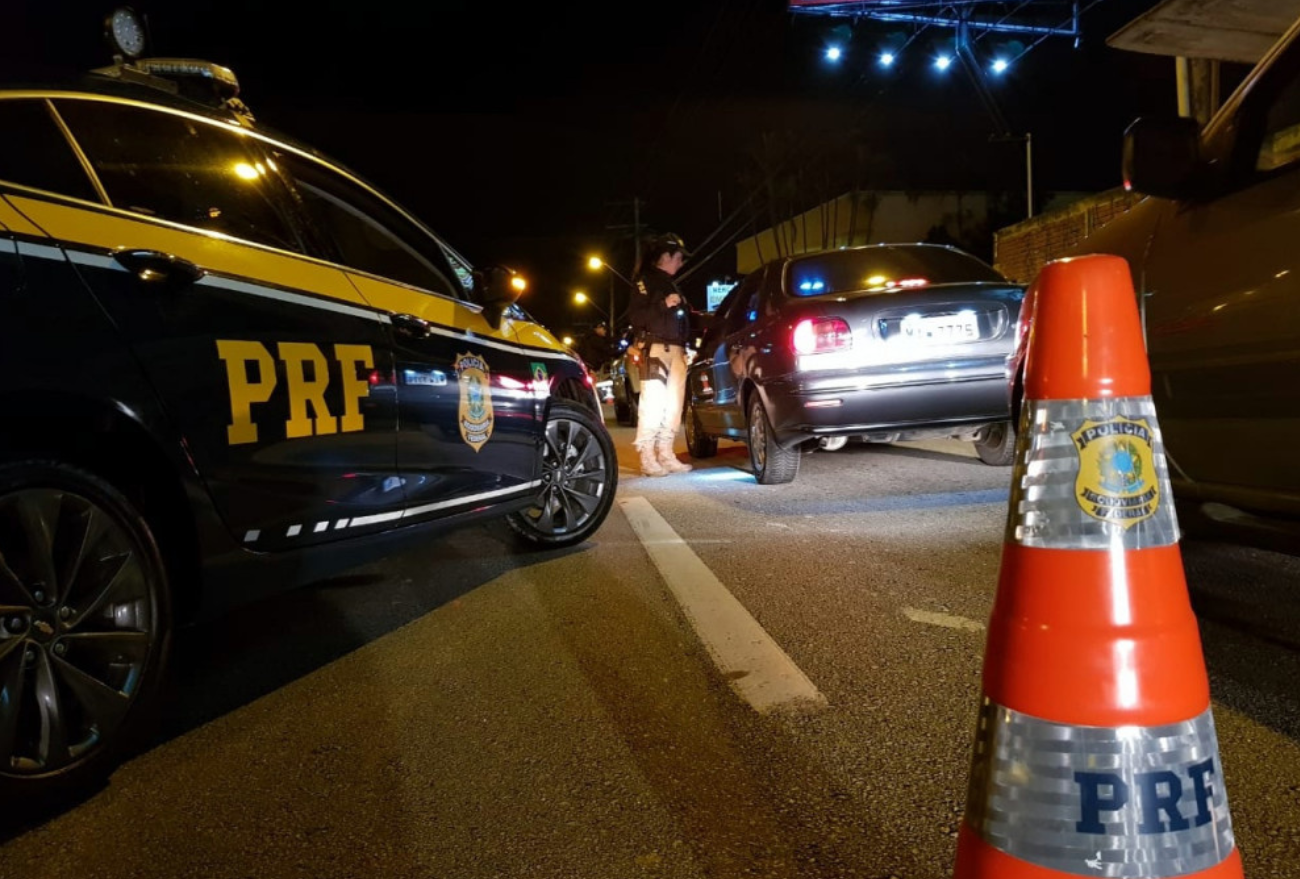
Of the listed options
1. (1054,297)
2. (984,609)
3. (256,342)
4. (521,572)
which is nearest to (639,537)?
(521,572)

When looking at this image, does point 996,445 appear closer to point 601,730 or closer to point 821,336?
point 821,336

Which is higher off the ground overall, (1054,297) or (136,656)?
(1054,297)

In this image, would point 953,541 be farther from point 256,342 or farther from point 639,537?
point 256,342

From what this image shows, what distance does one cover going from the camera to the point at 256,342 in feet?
8.50

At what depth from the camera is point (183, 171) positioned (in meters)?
2.79

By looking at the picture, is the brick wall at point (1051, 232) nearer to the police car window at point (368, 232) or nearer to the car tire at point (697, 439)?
the car tire at point (697, 439)

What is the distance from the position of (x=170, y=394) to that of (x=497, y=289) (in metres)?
1.99

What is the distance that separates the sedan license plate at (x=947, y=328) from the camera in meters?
5.39

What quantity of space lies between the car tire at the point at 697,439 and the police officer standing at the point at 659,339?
3.70 ft

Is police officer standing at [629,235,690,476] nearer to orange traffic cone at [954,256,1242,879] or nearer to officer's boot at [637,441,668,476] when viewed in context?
officer's boot at [637,441,668,476]

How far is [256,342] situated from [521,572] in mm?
2126

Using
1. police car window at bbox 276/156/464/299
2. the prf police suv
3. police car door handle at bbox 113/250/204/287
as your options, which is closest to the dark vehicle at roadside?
the prf police suv

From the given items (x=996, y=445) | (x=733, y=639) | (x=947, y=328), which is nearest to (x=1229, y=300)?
(x=733, y=639)

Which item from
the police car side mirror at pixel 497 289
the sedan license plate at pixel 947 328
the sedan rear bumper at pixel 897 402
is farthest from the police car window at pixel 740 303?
the police car side mirror at pixel 497 289
